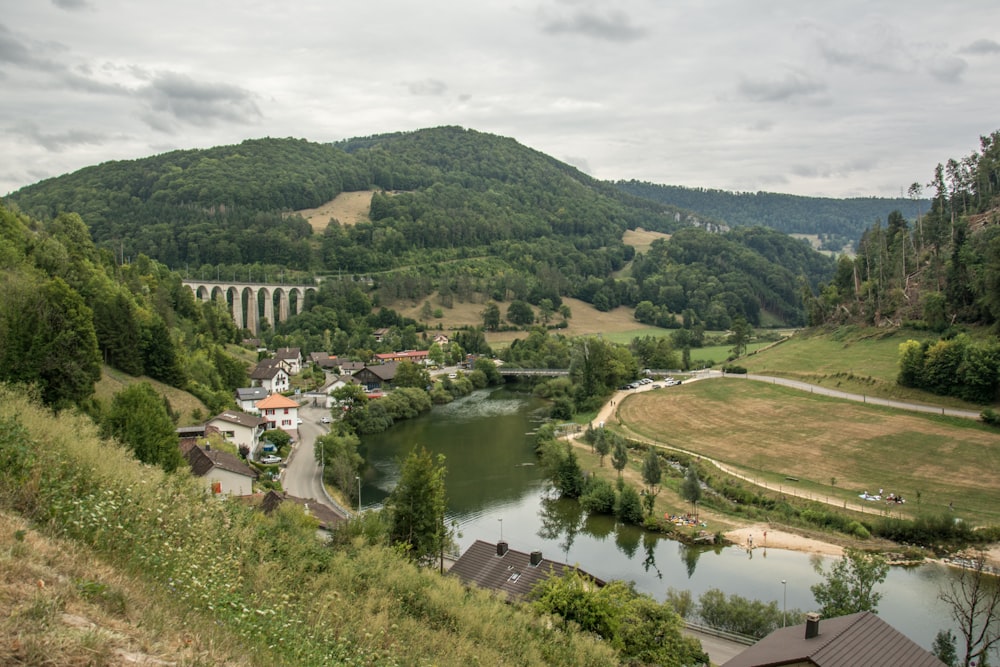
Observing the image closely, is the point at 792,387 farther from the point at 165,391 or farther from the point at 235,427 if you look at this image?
the point at 165,391

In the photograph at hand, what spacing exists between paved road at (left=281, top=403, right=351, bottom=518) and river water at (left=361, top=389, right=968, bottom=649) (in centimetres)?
258

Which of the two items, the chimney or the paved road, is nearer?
the chimney

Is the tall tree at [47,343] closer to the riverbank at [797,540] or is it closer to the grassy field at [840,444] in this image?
the riverbank at [797,540]

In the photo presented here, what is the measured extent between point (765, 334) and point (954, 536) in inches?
2971

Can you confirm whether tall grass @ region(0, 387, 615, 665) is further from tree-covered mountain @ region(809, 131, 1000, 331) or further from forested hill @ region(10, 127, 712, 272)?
forested hill @ region(10, 127, 712, 272)

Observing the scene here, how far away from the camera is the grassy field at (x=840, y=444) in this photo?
31.0 meters

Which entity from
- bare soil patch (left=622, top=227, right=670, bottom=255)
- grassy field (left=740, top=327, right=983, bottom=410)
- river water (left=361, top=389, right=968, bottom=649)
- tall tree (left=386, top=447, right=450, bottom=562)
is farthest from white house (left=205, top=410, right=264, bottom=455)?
bare soil patch (left=622, top=227, right=670, bottom=255)

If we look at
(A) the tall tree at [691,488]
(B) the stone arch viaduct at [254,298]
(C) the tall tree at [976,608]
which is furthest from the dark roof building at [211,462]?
(B) the stone arch viaduct at [254,298]

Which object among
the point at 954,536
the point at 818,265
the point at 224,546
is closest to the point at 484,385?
the point at 954,536

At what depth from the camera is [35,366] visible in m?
22.9

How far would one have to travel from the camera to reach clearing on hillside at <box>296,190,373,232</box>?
405 ft

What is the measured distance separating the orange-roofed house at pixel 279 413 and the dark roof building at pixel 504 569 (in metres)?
23.2

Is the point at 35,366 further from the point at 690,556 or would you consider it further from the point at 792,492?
the point at 792,492

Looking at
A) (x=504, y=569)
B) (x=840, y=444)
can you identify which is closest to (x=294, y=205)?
(x=840, y=444)
